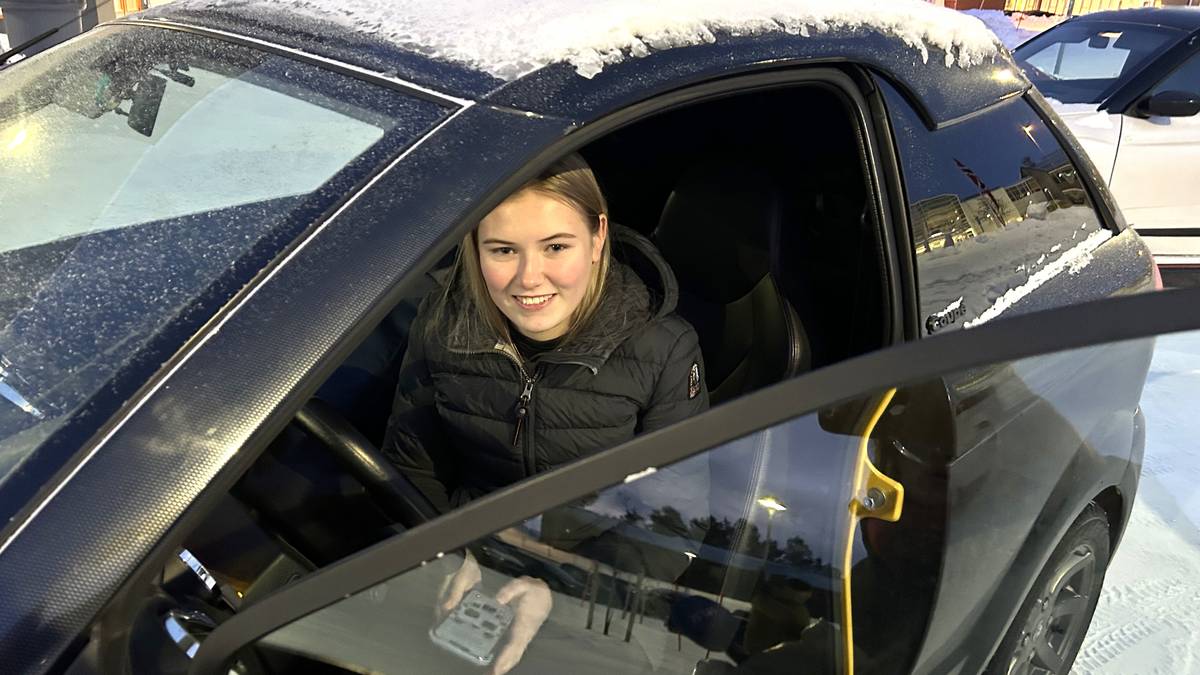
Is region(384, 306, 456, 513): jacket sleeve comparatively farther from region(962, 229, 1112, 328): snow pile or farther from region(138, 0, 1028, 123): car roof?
region(962, 229, 1112, 328): snow pile

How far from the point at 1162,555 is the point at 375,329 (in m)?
1.18

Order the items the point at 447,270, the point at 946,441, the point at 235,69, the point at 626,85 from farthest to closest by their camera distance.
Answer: the point at 447,270 < the point at 235,69 < the point at 626,85 < the point at 946,441

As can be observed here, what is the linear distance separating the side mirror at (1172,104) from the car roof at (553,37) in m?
3.94

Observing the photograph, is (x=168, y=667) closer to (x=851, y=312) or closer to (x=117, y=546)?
(x=117, y=546)

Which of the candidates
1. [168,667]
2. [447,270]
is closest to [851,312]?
[447,270]

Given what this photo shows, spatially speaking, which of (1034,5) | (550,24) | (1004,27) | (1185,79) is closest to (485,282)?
(550,24)

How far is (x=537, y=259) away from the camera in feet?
4.75

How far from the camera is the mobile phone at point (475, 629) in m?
0.82

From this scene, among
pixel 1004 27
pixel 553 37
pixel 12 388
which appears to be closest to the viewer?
pixel 12 388

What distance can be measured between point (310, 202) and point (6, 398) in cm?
38

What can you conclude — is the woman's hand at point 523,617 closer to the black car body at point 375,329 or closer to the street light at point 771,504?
the black car body at point 375,329

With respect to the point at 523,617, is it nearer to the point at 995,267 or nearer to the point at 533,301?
the point at 533,301

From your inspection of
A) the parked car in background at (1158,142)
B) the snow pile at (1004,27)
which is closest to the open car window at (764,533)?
the parked car in background at (1158,142)

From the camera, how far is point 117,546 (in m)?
0.79
